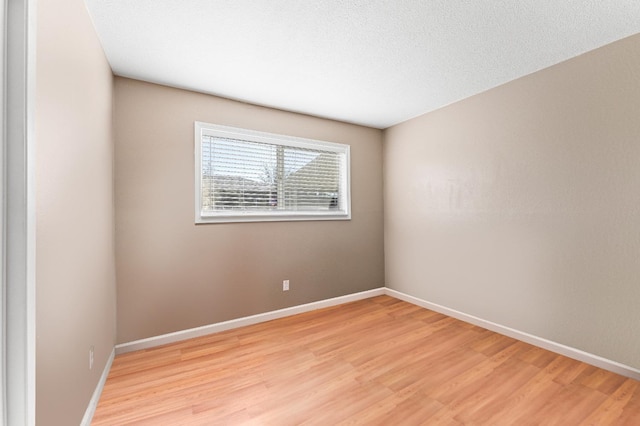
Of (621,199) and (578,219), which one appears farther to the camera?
(578,219)

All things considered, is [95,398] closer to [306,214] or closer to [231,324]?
[231,324]

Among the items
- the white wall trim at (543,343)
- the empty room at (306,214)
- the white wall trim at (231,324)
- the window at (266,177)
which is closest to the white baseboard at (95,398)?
the empty room at (306,214)

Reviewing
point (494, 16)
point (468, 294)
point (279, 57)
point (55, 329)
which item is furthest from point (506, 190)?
point (55, 329)

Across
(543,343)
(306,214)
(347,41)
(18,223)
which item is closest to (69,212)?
(18,223)

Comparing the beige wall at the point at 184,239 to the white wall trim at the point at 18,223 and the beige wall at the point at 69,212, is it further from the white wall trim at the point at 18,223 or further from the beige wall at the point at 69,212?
the white wall trim at the point at 18,223

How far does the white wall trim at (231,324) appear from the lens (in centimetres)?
242

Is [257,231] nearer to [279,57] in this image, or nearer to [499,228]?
[279,57]

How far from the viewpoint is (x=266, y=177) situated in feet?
10.4

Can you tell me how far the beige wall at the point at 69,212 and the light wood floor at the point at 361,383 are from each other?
0.47 metres

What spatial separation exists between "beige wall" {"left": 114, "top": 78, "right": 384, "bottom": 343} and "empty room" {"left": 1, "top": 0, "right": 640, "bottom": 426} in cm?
2

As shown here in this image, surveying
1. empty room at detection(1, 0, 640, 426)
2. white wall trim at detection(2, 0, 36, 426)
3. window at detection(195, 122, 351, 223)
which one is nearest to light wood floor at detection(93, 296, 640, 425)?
empty room at detection(1, 0, 640, 426)

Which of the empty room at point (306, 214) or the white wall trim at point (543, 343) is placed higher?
the empty room at point (306, 214)

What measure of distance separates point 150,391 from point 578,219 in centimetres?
348

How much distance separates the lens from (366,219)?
3.90 metres
